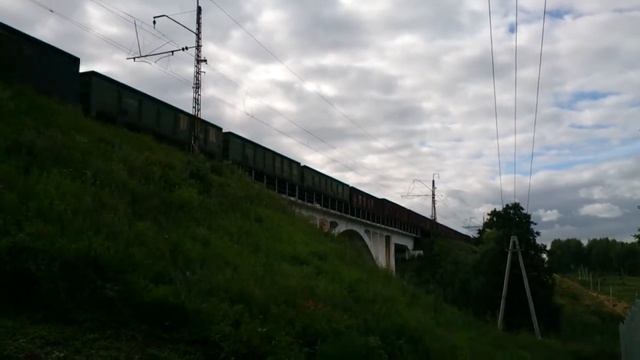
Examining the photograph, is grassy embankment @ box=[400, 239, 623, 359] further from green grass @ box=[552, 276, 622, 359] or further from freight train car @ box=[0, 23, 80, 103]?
freight train car @ box=[0, 23, 80, 103]

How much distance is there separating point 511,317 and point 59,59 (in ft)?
122

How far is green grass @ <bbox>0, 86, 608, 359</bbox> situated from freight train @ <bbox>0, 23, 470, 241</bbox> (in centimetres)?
193

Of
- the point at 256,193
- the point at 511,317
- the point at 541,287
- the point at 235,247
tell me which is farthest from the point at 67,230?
the point at 541,287

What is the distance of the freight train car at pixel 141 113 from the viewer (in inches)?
1080

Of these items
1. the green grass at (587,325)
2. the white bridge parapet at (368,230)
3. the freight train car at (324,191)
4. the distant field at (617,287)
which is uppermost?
the freight train car at (324,191)

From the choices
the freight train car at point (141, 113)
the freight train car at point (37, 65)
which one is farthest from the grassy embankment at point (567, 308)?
the freight train car at point (37, 65)

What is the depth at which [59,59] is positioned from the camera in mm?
25328

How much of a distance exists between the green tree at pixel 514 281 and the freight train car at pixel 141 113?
25.8 m

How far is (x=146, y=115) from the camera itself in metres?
30.8

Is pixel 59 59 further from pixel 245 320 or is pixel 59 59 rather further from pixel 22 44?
pixel 245 320

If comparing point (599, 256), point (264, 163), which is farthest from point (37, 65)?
point (599, 256)

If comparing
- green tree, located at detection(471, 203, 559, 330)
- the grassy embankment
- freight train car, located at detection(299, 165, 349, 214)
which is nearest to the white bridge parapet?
freight train car, located at detection(299, 165, 349, 214)

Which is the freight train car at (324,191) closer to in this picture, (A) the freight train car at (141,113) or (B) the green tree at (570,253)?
(A) the freight train car at (141,113)

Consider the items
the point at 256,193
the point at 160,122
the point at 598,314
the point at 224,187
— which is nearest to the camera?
the point at 224,187
